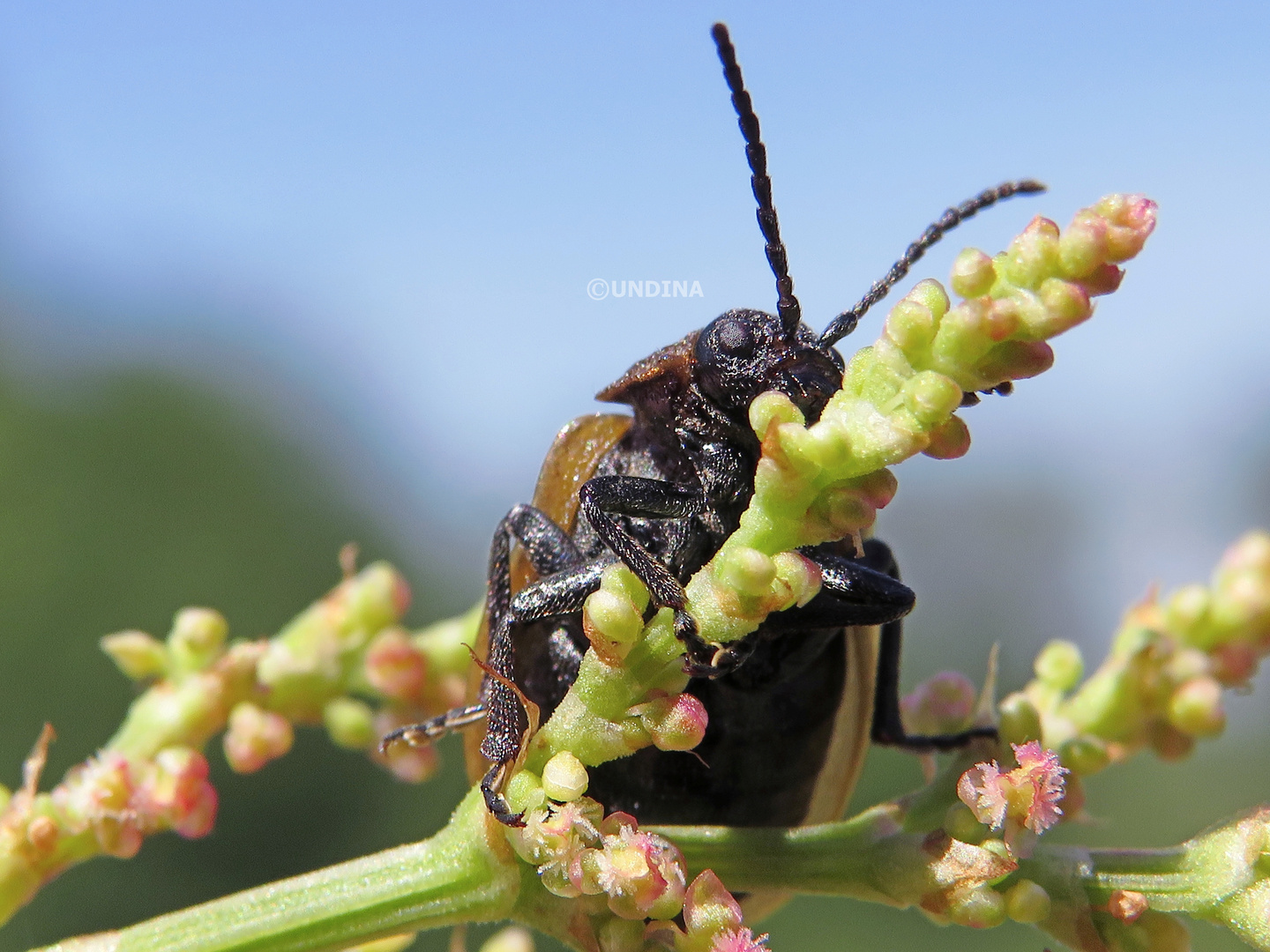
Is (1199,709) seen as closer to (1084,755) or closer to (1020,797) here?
(1084,755)

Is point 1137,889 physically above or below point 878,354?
below

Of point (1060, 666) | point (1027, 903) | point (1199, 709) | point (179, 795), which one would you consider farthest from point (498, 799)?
point (1199, 709)

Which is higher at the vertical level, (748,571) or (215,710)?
(748,571)

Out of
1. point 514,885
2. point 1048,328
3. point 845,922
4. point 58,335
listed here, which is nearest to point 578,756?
point 514,885

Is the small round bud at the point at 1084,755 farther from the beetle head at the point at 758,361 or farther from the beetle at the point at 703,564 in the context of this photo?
the beetle head at the point at 758,361

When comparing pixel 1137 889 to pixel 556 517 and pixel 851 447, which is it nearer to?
pixel 851 447

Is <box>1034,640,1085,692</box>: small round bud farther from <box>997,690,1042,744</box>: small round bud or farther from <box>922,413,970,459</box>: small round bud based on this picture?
<box>922,413,970,459</box>: small round bud
